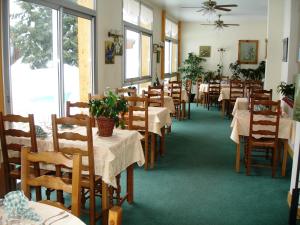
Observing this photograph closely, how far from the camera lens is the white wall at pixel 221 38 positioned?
12.8 meters

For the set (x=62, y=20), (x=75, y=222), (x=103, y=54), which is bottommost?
(x=75, y=222)

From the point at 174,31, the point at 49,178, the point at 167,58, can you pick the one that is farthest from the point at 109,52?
Result: the point at 174,31

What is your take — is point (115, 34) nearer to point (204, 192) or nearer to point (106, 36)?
point (106, 36)

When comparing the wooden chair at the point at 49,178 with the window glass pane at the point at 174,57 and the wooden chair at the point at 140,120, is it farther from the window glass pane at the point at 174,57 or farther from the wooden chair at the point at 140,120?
the window glass pane at the point at 174,57

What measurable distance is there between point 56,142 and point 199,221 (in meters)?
1.55

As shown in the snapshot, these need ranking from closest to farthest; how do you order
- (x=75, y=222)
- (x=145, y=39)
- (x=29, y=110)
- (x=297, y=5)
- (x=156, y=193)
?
(x=75, y=222) < (x=156, y=193) < (x=29, y=110) < (x=297, y=5) < (x=145, y=39)

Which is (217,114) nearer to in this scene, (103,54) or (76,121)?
(103,54)

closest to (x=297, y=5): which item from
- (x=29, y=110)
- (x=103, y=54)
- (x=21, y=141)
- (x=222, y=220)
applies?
(x=103, y=54)

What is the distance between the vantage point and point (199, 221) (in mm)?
3307

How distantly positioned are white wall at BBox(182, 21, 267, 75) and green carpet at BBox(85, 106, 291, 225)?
299 inches

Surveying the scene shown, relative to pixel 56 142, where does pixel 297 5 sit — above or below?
above

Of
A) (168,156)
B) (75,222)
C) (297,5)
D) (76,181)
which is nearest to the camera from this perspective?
(75,222)

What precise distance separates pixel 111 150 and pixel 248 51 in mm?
10977

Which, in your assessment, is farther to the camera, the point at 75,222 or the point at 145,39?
the point at 145,39
